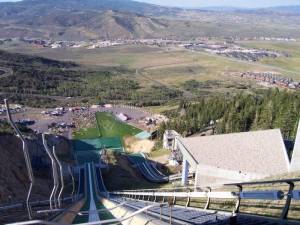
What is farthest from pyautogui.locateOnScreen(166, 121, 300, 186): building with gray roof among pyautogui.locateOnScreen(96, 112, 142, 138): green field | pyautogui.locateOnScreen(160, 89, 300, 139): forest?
pyautogui.locateOnScreen(96, 112, 142, 138): green field

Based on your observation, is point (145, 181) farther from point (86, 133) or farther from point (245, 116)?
point (86, 133)

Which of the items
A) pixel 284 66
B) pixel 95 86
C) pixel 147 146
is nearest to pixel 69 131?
pixel 147 146

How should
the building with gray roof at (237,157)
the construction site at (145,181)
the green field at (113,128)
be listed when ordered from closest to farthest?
the construction site at (145,181), the building with gray roof at (237,157), the green field at (113,128)

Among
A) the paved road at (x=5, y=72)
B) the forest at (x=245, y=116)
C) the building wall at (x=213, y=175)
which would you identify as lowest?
the paved road at (x=5, y=72)

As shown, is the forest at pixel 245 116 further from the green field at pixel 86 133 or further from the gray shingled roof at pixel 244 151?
the gray shingled roof at pixel 244 151

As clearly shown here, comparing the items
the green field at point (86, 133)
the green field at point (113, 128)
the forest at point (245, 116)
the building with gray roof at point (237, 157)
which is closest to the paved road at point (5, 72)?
the green field at point (113, 128)

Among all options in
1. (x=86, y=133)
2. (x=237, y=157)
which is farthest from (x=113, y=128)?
(x=237, y=157)

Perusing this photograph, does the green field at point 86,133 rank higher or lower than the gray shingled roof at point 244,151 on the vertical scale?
lower

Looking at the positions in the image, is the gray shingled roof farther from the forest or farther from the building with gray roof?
the forest
